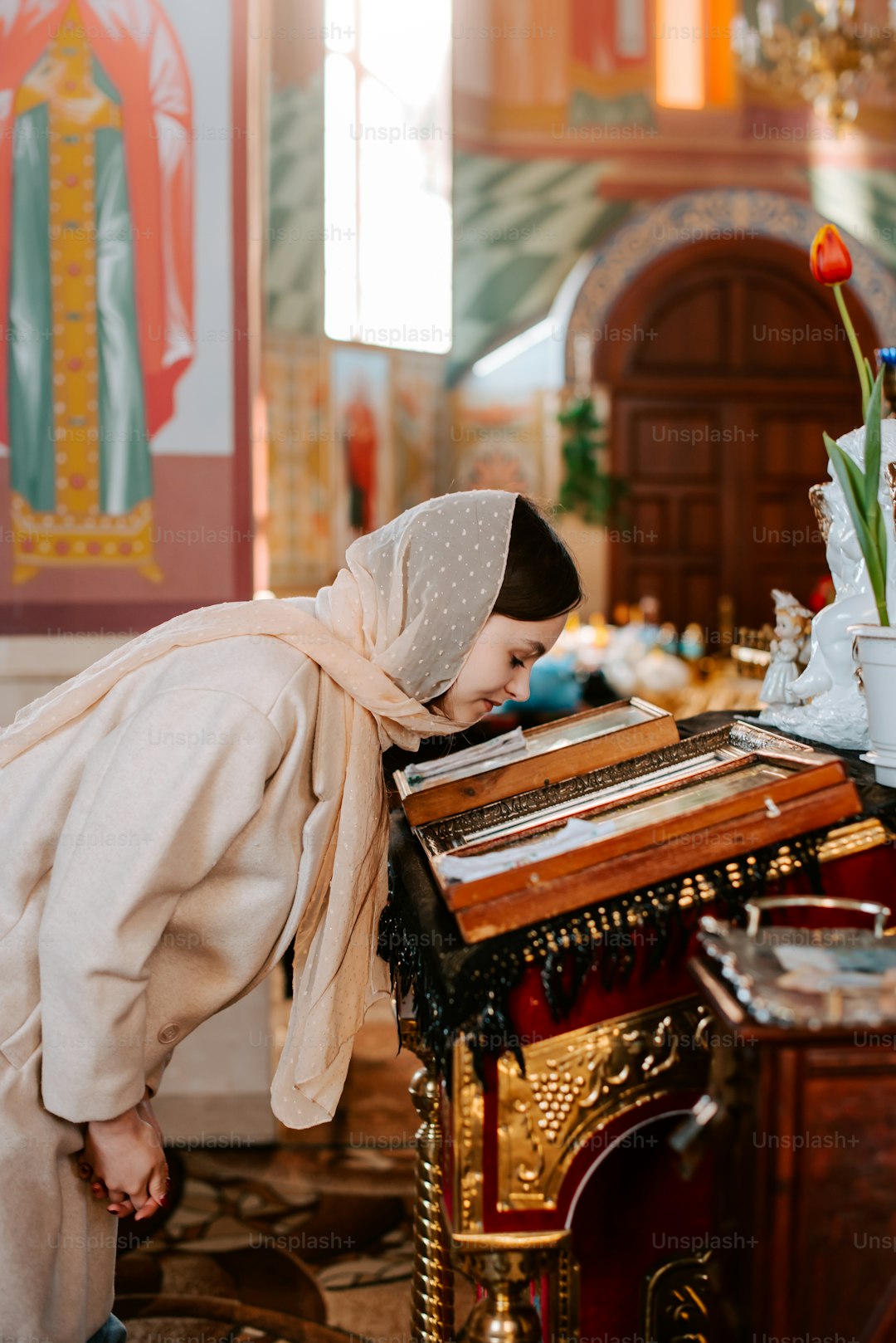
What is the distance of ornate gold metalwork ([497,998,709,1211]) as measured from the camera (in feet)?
4.56

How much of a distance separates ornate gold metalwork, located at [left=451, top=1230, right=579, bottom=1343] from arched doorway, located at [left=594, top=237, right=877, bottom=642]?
32.2 feet

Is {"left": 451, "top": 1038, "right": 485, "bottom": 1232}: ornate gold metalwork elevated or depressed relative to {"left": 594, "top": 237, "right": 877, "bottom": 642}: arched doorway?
depressed

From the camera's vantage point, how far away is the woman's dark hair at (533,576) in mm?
1670

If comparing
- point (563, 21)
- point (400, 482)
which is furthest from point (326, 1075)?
point (563, 21)

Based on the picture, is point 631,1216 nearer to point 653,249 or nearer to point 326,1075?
point 326,1075

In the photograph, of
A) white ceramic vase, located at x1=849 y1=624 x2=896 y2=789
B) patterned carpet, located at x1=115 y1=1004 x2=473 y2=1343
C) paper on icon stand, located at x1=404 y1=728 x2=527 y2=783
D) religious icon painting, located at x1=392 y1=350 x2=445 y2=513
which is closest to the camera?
white ceramic vase, located at x1=849 y1=624 x2=896 y2=789

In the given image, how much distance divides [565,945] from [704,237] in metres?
10.9

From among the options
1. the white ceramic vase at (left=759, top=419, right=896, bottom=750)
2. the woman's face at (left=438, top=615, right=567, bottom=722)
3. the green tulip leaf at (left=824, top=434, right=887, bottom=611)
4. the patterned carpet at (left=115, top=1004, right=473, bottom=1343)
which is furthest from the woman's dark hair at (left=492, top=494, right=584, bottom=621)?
the patterned carpet at (left=115, top=1004, right=473, bottom=1343)

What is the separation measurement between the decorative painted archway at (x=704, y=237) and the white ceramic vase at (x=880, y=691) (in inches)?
392

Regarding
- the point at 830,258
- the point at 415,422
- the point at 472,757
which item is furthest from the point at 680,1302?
the point at 415,422

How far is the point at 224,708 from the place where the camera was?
1521mm

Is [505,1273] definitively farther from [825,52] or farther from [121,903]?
[825,52]

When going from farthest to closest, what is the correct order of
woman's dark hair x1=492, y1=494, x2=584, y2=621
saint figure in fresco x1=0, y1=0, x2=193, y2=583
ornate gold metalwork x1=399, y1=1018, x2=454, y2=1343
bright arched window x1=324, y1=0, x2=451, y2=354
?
1. bright arched window x1=324, y1=0, x2=451, y2=354
2. saint figure in fresco x1=0, y1=0, x2=193, y2=583
3. ornate gold metalwork x1=399, y1=1018, x2=454, y2=1343
4. woman's dark hair x1=492, y1=494, x2=584, y2=621

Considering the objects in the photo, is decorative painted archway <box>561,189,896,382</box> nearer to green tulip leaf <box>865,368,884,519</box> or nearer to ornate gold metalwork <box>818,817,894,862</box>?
green tulip leaf <box>865,368,884,519</box>
